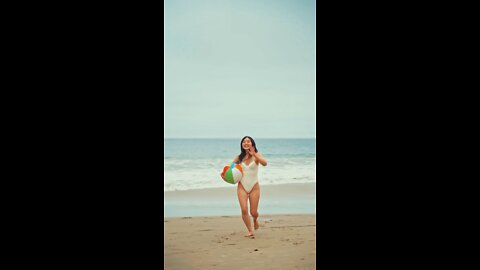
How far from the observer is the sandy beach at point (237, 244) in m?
4.02

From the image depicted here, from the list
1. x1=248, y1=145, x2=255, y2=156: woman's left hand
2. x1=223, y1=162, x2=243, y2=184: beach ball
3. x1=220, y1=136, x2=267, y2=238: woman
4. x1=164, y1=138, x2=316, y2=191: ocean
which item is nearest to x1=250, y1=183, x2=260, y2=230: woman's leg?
x1=220, y1=136, x2=267, y2=238: woman

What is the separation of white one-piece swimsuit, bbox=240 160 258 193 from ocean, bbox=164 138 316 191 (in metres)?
5.98

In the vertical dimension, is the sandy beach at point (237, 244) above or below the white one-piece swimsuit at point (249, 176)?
below

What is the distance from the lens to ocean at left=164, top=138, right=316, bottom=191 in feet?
43.5

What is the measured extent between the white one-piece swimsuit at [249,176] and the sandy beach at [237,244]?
1.72ft

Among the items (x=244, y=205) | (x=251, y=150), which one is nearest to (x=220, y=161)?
(x=251, y=150)

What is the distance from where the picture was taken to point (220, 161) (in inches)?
731

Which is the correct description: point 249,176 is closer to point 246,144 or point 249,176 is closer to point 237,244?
point 246,144

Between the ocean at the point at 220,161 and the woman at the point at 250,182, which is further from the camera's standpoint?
the ocean at the point at 220,161

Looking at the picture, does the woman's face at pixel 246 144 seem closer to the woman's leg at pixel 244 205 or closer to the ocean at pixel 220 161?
the woman's leg at pixel 244 205

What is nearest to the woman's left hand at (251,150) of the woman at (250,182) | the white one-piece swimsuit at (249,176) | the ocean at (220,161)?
the woman at (250,182)
